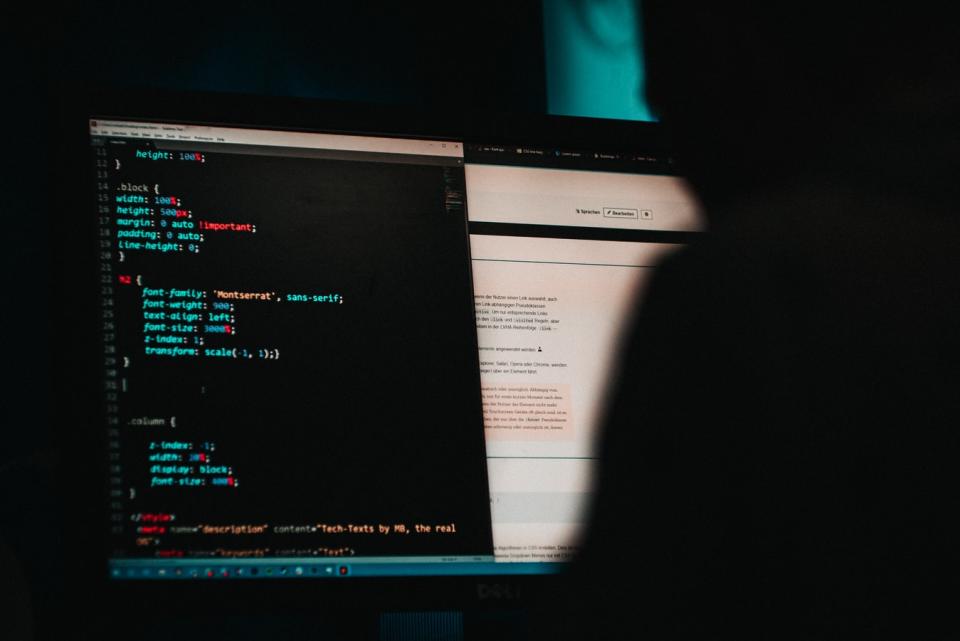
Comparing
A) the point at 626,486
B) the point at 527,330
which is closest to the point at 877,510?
the point at 626,486

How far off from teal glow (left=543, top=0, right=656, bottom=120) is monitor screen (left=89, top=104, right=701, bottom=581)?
0.51 meters

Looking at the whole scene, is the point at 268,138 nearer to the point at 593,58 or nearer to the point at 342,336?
the point at 342,336

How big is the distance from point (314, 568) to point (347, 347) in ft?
0.57

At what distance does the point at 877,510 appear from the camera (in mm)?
393

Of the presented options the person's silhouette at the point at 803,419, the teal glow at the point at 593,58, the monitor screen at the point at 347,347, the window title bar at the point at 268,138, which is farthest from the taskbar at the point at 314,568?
the teal glow at the point at 593,58

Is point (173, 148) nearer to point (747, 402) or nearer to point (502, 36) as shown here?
point (747, 402)

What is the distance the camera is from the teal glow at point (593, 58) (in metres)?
1.18

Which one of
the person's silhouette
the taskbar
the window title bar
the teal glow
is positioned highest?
the teal glow

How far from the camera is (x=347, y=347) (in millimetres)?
631

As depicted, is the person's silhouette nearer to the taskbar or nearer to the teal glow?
the taskbar

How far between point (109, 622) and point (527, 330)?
412 millimetres

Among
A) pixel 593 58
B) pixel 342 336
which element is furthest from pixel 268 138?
pixel 593 58

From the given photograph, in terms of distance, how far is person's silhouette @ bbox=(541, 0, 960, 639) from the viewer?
15.2 inches

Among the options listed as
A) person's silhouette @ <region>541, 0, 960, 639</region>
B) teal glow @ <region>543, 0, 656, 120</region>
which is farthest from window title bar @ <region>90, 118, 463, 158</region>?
teal glow @ <region>543, 0, 656, 120</region>
